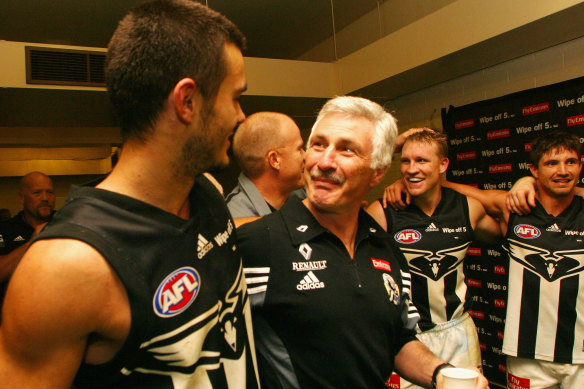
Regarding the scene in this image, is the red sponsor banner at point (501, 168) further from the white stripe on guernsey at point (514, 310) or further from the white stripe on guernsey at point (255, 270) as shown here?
the white stripe on guernsey at point (255, 270)

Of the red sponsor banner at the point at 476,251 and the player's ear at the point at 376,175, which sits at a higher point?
the player's ear at the point at 376,175

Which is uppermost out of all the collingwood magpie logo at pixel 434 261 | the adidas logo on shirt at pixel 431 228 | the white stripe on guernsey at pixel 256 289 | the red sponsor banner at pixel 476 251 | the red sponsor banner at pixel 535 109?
the red sponsor banner at pixel 535 109

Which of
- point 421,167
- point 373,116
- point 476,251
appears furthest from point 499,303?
point 373,116

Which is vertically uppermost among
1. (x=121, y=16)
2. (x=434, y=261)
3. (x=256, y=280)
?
(x=121, y=16)

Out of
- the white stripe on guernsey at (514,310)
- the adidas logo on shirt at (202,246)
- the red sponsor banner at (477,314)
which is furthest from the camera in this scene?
the red sponsor banner at (477,314)

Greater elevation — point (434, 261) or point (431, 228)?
point (431, 228)

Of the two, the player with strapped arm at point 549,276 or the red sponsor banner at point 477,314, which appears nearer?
the player with strapped arm at point 549,276

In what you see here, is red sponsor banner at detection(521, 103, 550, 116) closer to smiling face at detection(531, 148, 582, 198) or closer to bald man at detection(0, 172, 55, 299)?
smiling face at detection(531, 148, 582, 198)

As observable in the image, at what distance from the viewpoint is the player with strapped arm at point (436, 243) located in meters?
2.63

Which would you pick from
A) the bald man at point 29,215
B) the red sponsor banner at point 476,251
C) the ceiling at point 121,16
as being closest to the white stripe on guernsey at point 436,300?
the red sponsor banner at point 476,251

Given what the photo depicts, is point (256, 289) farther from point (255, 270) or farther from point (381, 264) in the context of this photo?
point (381, 264)

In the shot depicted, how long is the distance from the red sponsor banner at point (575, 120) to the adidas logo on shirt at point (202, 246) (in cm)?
330

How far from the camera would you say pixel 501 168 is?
12.8 ft

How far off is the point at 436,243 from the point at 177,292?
6.76ft
